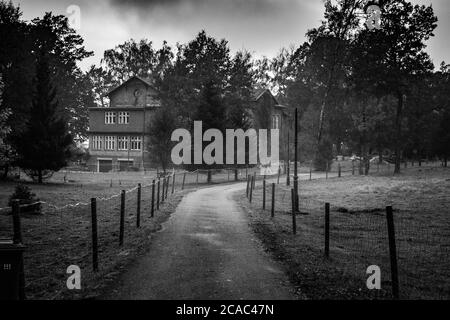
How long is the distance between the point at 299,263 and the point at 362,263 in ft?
6.07

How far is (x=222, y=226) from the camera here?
13156mm

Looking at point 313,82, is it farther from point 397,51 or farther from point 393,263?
point 393,263

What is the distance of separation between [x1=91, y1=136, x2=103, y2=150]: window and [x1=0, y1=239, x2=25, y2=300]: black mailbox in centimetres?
5050

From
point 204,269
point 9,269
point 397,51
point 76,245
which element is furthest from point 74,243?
point 397,51

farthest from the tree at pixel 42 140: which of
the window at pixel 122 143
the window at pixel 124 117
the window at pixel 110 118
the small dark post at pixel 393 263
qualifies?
the small dark post at pixel 393 263

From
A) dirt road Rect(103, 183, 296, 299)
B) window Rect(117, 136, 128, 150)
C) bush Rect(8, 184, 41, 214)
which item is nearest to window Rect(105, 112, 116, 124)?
window Rect(117, 136, 128, 150)

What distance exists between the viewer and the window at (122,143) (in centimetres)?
5281

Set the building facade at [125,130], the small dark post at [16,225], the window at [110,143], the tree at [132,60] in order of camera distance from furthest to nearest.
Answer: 1. the tree at [132,60]
2. the window at [110,143]
3. the building facade at [125,130]
4. the small dark post at [16,225]

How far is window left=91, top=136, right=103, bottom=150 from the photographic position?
54219 mm

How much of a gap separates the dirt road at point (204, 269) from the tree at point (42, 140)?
787 inches

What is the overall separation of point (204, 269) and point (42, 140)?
83.6 feet

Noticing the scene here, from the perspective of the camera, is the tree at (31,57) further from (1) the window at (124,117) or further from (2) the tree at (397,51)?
(2) the tree at (397,51)

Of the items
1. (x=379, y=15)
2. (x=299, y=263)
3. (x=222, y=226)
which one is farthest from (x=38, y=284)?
(x=379, y=15)
